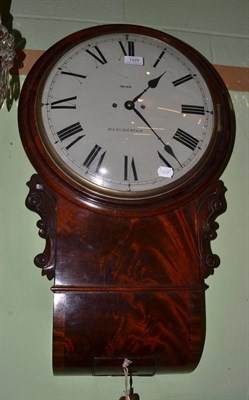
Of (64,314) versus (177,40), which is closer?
(64,314)

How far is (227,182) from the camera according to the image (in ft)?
4.26

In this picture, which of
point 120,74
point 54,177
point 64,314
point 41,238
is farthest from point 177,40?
point 64,314

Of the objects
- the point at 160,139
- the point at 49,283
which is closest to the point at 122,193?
the point at 160,139

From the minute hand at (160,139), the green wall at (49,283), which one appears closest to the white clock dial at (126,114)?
the minute hand at (160,139)

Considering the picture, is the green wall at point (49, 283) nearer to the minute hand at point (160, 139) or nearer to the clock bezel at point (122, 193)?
the clock bezel at point (122, 193)

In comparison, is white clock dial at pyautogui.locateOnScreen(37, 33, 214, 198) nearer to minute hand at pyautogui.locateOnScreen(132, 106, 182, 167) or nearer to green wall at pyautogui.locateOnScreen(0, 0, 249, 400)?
minute hand at pyautogui.locateOnScreen(132, 106, 182, 167)

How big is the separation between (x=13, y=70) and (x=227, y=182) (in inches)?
26.4

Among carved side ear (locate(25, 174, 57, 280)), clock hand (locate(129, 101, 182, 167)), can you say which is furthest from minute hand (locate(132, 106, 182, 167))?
carved side ear (locate(25, 174, 57, 280))

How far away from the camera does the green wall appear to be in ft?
3.75

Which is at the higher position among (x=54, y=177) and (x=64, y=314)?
(x=54, y=177)

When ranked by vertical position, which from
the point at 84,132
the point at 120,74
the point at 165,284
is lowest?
the point at 165,284

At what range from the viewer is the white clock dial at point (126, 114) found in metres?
1.15

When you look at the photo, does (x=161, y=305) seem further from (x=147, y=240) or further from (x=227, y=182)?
(x=227, y=182)

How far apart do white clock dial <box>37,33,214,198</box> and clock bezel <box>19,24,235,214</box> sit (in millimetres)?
13
